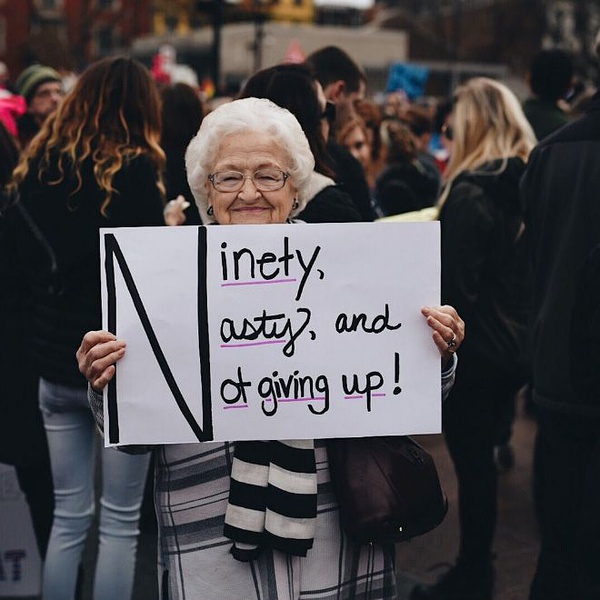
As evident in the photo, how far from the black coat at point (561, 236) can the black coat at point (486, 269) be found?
0.58 metres

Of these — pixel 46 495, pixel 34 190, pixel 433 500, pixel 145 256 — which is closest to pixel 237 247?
pixel 145 256

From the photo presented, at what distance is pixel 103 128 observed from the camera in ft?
11.3

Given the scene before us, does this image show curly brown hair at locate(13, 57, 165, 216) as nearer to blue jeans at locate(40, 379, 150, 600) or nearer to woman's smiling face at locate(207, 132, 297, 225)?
blue jeans at locate(40, 379, 150, 600)

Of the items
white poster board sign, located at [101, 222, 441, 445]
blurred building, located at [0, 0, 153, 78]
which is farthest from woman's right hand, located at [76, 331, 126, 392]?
blurred building, located at [0, 0, 153, 78]

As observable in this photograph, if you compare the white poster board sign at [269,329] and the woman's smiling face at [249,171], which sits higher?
the woman's smiling face at [249,171]

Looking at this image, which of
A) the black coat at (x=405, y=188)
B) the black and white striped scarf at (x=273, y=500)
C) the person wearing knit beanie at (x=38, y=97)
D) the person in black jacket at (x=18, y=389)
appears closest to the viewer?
the black and white striped scarf at (x=273, y=500)

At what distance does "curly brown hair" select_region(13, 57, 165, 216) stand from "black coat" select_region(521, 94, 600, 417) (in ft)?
4.11

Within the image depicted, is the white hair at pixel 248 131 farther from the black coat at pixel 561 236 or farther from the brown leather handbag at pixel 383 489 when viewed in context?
the black coat at pixel 561 236

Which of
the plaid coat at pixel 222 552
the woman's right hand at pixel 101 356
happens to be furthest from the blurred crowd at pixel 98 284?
the woman's right hand at pixel 101 356

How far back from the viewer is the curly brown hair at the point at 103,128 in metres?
3.32

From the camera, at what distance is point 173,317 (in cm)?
213

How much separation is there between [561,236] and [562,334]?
310mm

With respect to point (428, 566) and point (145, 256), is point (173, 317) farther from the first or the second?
point (428, 566)

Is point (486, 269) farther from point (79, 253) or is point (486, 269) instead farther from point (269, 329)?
point (269, 329)
